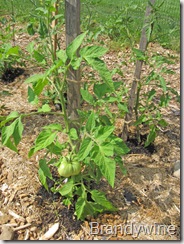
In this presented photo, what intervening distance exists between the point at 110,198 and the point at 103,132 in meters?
0.64

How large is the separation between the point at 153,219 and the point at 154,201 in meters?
0.13

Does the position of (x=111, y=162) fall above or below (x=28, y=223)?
above

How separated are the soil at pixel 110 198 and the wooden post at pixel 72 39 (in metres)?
0.50

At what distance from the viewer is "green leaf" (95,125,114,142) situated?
1.09 metres

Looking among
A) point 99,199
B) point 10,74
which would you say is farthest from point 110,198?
point 10,74

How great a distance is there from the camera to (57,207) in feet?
5.03

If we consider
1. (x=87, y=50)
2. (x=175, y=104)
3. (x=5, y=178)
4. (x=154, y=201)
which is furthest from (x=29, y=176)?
(x=175, y=104)

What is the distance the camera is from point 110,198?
1606 mm

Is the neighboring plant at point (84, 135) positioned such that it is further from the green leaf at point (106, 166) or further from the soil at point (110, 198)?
the soil at point (110, 198)

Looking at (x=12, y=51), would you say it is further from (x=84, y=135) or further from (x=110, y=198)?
(x=110, y=198)

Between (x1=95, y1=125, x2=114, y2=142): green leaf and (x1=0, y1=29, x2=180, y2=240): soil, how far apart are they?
61cm

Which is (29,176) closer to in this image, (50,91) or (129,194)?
(129,194)

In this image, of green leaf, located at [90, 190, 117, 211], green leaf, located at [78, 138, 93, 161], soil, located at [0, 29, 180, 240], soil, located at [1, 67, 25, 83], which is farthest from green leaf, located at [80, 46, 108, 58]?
soil, located at [1, 67, 25, 83]

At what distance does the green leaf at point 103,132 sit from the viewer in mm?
1094
